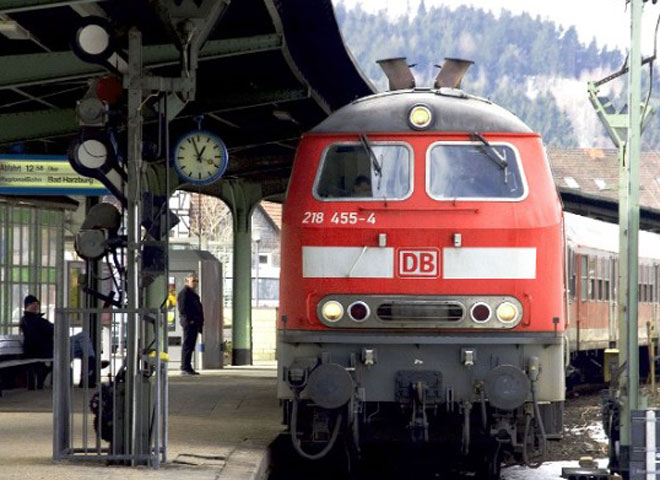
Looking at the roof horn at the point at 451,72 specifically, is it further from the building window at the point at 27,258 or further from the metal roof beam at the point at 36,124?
the building window at the point at 27,258

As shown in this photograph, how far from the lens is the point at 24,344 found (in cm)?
2253

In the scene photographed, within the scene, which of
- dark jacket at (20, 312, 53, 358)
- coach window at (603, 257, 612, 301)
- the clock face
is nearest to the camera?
the clock face

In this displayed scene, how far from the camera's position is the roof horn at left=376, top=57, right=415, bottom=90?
1454 cm

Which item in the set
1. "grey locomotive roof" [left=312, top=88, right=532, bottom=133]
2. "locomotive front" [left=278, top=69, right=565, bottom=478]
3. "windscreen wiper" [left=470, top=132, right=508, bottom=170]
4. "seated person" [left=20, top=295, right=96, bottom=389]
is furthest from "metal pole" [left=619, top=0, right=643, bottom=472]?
"seated person" [left=20, top=295, right=96, bottom=389]

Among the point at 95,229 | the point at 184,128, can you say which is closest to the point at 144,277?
the point at 95,229

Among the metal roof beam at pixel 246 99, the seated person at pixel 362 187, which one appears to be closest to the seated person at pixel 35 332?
the metal roof beam at pixel 246 99

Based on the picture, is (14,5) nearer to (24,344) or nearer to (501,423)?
(501,423)

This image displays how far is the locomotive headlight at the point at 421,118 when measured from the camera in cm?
1307

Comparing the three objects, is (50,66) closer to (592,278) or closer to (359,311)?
(359,311)

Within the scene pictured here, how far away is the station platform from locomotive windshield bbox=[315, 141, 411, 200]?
86.3 inches

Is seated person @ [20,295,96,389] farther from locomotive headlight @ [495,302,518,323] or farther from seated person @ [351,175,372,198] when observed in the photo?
locomotive headlight @ [495,302,518,323]

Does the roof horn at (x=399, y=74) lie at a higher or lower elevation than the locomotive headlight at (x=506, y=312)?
higher

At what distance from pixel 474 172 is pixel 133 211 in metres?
2.65

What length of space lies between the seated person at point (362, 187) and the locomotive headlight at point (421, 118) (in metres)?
0.56
